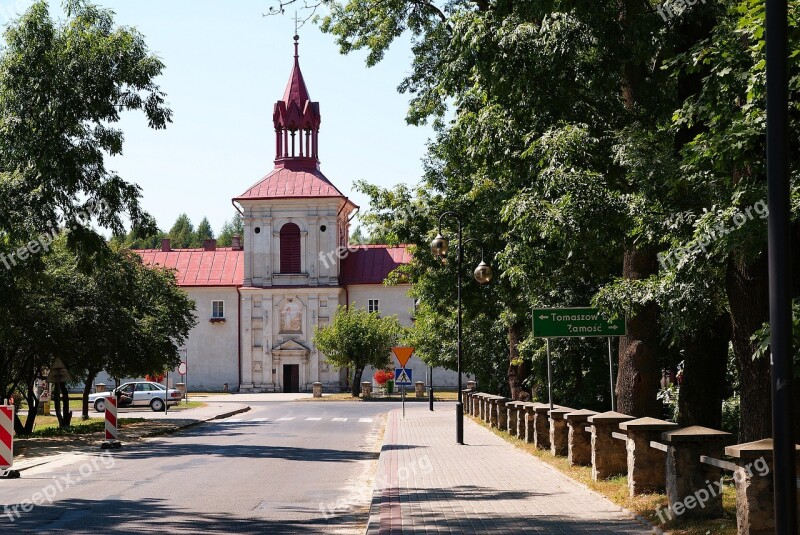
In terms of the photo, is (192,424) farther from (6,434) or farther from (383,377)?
(383,377)

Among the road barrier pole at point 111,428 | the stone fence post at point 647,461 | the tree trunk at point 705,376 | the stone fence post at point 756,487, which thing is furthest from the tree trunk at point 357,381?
the stone fence post at point 756,487

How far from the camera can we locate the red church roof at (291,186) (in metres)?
83.2

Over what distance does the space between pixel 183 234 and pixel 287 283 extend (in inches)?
3359

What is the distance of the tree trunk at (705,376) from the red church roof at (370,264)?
6892 centimetres

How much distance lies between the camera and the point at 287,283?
83.9 metres

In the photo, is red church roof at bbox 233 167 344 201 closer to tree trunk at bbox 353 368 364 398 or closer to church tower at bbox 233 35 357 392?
church tower at bbox 233 35 357 392

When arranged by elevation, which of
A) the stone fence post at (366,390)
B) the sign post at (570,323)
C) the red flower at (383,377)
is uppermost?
the sign post at (570,323)

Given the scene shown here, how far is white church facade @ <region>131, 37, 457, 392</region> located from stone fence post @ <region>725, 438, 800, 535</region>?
72.8m

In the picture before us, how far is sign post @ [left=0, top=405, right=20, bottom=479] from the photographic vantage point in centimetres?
1639

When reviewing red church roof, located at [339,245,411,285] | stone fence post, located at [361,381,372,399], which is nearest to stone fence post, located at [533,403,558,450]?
stone fence post, located at [361,381,372,399]

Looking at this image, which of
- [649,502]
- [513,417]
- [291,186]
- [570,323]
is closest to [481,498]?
[649,502]

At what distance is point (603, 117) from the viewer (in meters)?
17.5

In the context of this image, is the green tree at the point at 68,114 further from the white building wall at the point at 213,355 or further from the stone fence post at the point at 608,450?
the white building wall at the point at 213,355

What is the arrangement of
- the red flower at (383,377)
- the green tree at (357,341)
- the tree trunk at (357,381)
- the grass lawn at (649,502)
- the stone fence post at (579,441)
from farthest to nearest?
the red flower at (383,377), the tree trunk at (357,381), the green tree at (357,341), the stone fence post at (579,441), the grass lawn at (649,502)
